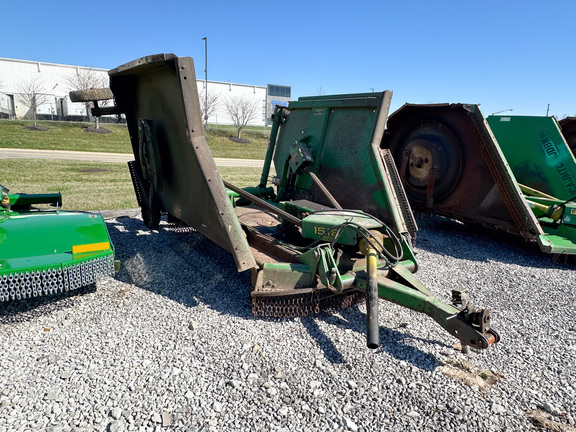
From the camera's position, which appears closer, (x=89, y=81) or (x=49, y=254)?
(x=49, y=254)

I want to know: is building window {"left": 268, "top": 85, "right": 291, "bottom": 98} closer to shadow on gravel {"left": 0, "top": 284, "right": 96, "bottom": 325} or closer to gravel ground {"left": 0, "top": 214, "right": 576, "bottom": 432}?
gravel ground {"left": 0, "top": 214, "right": 576, "bottom": 432}

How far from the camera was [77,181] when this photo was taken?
10.1 metres

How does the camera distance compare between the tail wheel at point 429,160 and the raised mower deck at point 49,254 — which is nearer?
the raised mower deck at point 49,254

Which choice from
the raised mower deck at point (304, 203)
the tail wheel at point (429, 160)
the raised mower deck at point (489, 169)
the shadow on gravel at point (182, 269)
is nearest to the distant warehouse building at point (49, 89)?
the tail wheel at point (429, 160)

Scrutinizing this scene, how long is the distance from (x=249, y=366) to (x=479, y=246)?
15.9ft

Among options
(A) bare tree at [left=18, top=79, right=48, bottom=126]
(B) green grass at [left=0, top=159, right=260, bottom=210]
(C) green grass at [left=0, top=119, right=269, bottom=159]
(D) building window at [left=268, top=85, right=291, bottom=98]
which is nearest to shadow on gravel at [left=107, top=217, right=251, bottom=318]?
(B) green grass at [left=0, top=159, right=260, bottom=210]

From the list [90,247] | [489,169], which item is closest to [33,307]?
[90,247]

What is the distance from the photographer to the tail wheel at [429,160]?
6.43 metres

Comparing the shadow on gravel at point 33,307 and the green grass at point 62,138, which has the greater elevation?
the green grass at point 62,138

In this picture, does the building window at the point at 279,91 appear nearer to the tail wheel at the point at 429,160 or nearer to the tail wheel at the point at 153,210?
the tail wheel at the point at 429,160

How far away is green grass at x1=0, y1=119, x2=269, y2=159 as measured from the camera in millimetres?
20000

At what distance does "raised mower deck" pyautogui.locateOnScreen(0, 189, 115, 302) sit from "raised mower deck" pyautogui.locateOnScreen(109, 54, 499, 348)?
905 millimetres

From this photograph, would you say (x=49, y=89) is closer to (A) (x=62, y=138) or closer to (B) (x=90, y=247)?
(A) (x=62, y=138)

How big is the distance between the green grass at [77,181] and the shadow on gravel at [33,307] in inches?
149
